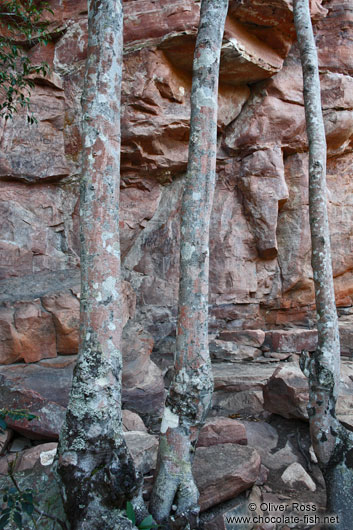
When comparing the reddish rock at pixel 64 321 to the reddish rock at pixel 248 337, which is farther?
the reddish rock at pixel 248 337

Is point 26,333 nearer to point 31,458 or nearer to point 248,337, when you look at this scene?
point 31,458

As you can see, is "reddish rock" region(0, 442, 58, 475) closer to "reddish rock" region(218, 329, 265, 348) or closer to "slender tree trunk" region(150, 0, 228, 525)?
"slender tree trunk" region(150, 0, 228, 525)

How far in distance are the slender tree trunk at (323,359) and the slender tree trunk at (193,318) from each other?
1.50 meters

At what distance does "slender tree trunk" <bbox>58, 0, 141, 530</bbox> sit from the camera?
120 inches

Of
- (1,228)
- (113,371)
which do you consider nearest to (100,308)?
(113,371)

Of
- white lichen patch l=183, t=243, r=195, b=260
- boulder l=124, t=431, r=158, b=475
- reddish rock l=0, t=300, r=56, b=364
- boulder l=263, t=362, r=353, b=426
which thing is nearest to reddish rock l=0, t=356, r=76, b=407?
reddish rock l=0, t=300, r=56, b=364

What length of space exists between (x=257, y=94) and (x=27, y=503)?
10.1 metres

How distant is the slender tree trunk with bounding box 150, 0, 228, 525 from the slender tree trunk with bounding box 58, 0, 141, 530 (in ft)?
1.25

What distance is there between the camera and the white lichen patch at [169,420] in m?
3.51

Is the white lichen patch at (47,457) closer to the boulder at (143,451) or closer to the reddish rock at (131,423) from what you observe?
the boulder at (143,451)

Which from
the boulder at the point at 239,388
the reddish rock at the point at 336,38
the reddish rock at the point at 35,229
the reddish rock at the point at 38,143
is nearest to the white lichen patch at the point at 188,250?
the boulder at the point at 239,388

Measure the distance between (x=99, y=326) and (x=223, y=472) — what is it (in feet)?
6.58

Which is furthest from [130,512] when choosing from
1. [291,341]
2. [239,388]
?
[291,341]

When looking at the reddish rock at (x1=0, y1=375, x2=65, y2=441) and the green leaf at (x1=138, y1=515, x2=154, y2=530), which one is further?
the reddish rock at (x1=0, y1=375, x2=65, y2=441)
